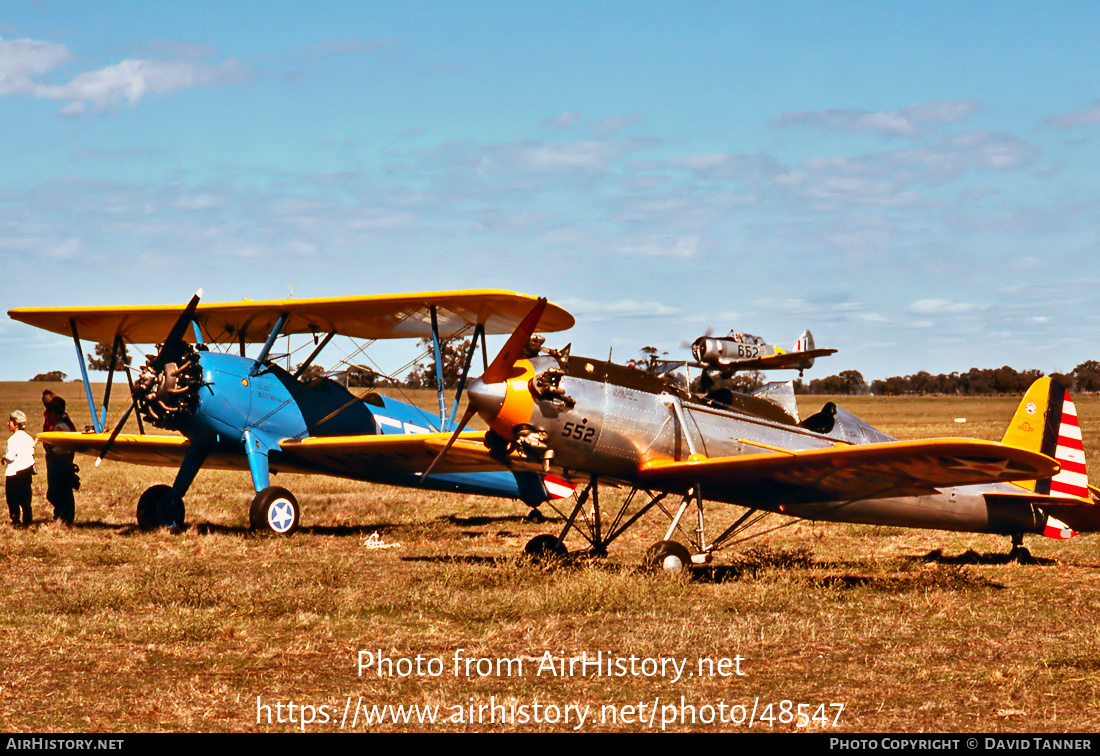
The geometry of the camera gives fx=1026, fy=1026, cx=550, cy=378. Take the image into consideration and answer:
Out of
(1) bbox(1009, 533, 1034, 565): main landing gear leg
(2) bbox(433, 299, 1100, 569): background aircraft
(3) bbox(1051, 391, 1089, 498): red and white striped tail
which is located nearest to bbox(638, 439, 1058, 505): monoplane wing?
(2) bbox(433, 299, 1100, 569): background aircraft

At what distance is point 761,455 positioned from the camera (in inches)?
361

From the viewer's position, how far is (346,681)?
5.73 m

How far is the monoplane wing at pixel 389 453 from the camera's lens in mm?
11750

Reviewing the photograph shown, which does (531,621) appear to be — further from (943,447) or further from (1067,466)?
(1067,466)

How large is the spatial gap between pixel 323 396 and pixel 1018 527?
8924mm

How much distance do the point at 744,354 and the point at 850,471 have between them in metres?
1.70

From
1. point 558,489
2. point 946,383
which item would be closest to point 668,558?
point 558,489

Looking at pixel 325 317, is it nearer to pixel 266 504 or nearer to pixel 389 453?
pixel 389 453

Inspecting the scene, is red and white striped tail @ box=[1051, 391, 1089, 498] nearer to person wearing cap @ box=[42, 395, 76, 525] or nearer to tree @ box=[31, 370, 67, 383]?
person wearing cap @ box=[42, 395, 76, 525]

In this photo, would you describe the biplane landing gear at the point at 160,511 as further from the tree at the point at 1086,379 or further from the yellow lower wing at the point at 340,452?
the tree at the point at 1086,379

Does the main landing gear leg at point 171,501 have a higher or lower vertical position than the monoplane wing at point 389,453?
lower

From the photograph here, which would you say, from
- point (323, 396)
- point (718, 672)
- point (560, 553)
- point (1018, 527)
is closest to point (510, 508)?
point (323, 396)

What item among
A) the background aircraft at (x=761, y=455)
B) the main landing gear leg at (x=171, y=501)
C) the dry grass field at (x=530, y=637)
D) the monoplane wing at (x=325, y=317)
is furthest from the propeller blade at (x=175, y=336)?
the background aircraft at (x=761, y=455)

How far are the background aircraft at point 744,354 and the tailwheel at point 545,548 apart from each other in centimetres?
234
